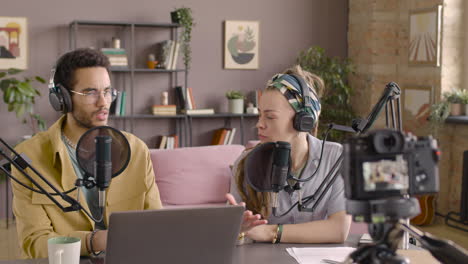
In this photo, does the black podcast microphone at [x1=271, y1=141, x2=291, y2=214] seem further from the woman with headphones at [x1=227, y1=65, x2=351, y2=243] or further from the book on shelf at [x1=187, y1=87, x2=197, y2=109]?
the book on shelf at [x1=187, y1=87, x2=197, y2=109]

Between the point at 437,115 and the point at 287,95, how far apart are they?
3.37 meters

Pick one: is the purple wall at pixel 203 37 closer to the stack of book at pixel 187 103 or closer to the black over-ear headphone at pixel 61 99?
the stack of book at pixel 187 103

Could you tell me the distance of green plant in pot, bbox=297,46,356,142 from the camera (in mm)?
5734

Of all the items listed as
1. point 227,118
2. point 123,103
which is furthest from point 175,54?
point 227,118

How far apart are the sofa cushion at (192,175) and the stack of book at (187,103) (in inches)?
88.0

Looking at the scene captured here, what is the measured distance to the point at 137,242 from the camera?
1.38 metres

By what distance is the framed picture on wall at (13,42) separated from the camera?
213 inches

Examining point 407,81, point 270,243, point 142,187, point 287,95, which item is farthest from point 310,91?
point 407,81

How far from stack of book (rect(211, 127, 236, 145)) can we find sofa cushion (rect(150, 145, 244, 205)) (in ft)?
7.70

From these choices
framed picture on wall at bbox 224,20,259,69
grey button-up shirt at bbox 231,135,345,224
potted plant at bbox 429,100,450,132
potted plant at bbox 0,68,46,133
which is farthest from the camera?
framed picture on wall at bbox 224,20,259,69

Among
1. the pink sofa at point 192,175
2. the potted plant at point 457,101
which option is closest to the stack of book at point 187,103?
the potted plant at point 457,101

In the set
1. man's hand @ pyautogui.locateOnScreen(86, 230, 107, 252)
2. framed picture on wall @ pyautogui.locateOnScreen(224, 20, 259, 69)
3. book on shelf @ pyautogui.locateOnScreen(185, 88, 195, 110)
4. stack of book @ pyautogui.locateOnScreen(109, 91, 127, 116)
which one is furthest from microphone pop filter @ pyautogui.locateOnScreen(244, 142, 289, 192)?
framed picture on wall @ pyautogui.locateOnScreen(224, 20, 259, 69)

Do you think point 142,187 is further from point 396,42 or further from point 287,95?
point 396,42

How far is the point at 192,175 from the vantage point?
3.48 meters
